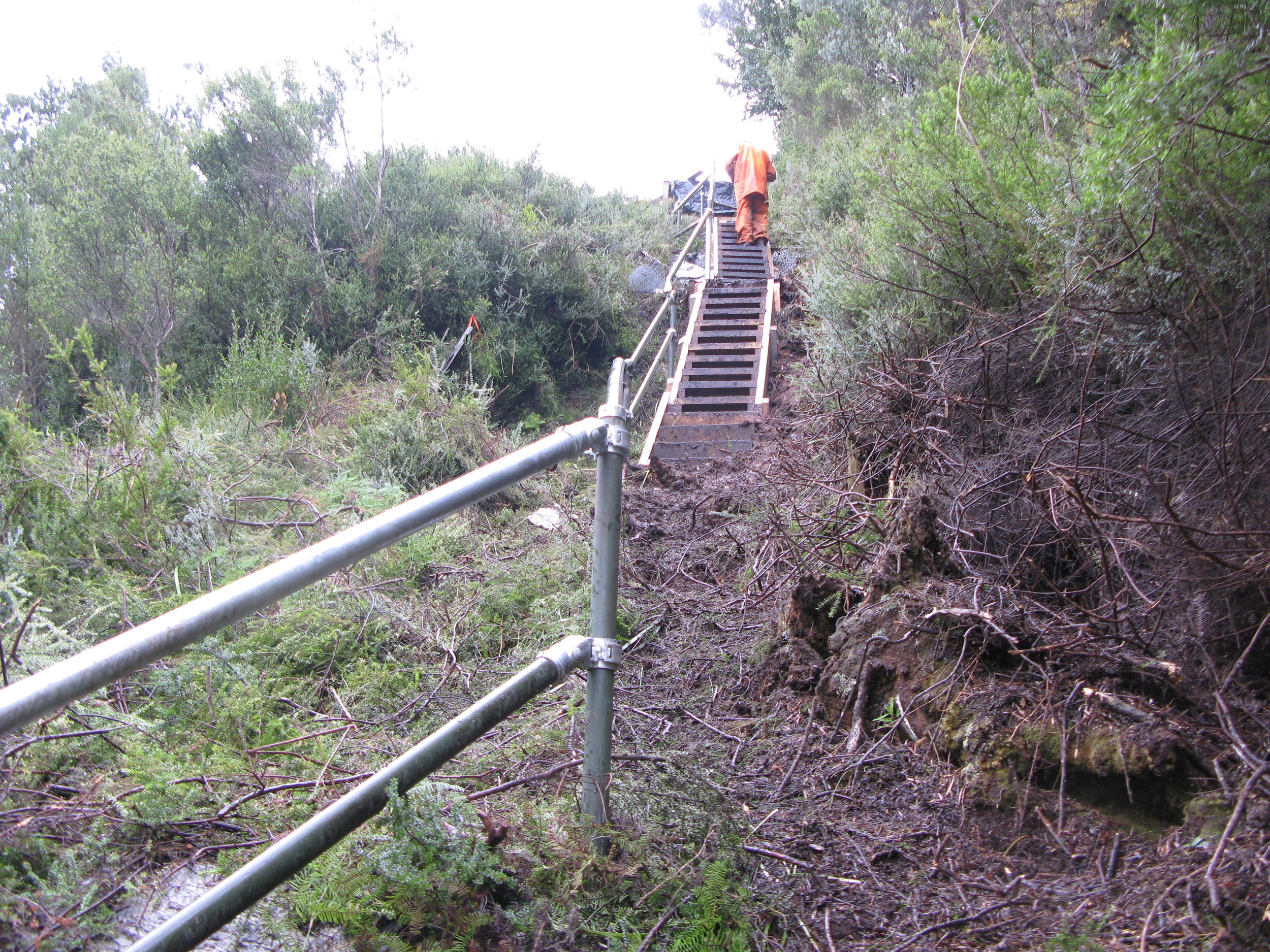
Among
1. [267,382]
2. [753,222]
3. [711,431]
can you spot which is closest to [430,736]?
[711,431]

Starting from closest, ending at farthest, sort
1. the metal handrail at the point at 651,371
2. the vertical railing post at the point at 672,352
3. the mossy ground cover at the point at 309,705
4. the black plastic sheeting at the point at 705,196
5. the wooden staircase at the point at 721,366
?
the mossy ground cover at the point at 309,705 → the wooden staircase at the point at 721,366 → the metal handrail at the point at 651,371 → the vertical railing post at the point at 672,352 → the black plastic sheeting at the point at 705,196

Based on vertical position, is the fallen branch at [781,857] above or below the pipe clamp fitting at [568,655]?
below

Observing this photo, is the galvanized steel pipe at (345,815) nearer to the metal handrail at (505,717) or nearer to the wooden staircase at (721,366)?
the metal handrail at (505,717)

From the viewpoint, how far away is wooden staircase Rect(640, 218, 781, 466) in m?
8.20

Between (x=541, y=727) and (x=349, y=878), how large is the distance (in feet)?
4.22

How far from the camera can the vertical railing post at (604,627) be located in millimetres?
1562

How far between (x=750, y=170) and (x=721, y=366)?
464 cm

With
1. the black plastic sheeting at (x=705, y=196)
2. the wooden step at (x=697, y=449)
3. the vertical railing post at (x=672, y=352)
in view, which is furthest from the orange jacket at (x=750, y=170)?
the wooden step at (x=697, y=449)

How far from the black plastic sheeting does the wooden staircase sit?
7.43 feet

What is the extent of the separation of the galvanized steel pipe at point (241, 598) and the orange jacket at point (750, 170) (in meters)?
12.1

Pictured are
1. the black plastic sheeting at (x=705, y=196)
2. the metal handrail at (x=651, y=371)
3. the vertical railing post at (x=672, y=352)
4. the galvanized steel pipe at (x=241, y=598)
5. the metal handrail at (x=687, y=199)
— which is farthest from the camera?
the metal handrail at (x=687, y=199)

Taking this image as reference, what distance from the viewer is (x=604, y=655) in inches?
61.4

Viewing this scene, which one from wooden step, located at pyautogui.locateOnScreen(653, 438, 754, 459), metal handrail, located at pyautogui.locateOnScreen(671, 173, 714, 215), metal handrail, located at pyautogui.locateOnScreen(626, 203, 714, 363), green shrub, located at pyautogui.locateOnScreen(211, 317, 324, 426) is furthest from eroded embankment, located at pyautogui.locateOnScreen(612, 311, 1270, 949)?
metal handrail, located at pyautogui.locateOnScreen(671, 173, 714, 215)

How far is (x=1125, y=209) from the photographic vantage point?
2.95m
